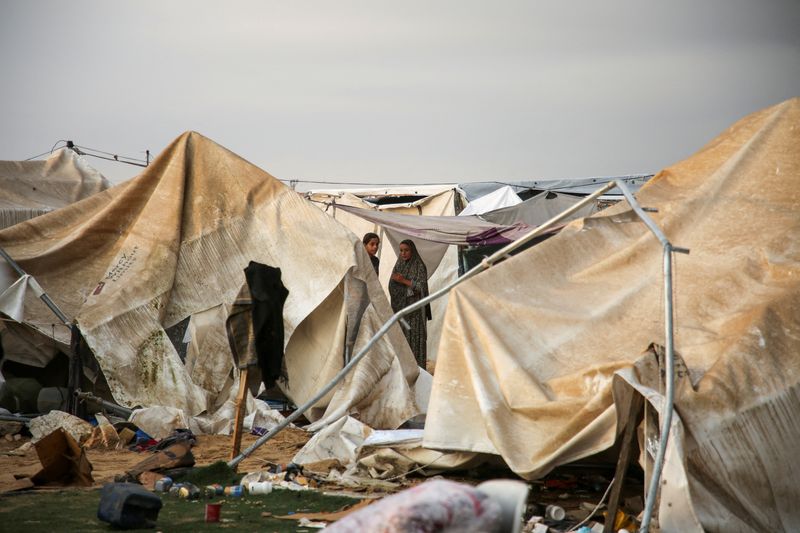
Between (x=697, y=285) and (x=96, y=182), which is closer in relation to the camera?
(x=697, y=285)

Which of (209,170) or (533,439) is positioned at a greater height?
(209,170)

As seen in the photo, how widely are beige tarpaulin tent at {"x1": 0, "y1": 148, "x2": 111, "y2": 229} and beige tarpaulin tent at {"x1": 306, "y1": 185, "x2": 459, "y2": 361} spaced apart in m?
3.52

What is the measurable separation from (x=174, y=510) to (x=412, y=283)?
6134 mm

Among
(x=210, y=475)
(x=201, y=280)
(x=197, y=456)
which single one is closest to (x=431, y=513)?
(x=210, y=475)

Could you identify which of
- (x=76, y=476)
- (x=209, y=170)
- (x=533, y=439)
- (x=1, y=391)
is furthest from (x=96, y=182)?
(x=533, y=439)

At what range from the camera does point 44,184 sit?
13.5 meters

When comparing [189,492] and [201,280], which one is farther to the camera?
[201,280]

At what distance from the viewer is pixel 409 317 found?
1170cm

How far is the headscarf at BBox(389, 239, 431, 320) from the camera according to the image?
38.8 ft

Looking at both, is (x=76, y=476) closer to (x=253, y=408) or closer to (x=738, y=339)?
(x=253, y=408)

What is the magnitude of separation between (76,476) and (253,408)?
10.00 ft

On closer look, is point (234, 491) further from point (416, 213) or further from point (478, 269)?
point (416, 213)

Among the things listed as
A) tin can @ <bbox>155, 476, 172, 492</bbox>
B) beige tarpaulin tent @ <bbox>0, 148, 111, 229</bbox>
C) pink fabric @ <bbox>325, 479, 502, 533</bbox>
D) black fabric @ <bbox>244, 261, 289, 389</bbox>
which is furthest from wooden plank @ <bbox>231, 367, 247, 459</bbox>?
beige tarpaulin tent @ <bbox>0, 148, 111, 229</bbox>

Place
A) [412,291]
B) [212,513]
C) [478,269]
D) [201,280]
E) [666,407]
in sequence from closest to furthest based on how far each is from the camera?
[666,407]
[212,513]
[478,269]
[201,280]
[412,291]
